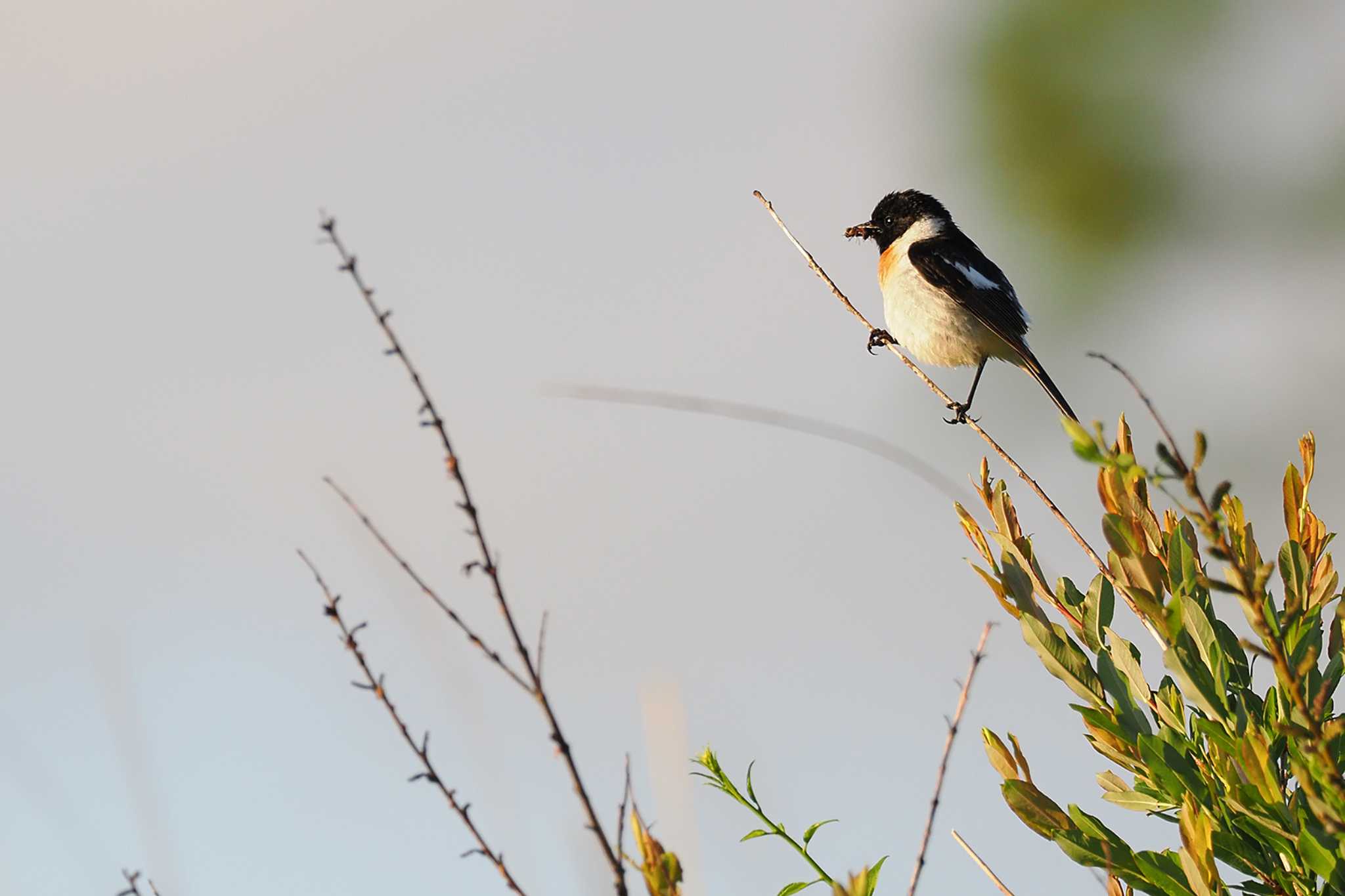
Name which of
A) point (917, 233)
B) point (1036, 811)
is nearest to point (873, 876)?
point (1036, 811)

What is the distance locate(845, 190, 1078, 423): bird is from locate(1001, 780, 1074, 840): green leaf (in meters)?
4.12

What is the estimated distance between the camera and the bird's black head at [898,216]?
7434mm

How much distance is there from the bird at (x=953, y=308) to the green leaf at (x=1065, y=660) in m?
4.03

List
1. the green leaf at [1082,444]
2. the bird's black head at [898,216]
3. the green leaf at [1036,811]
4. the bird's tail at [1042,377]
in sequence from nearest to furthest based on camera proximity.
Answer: the green leaf at [1082,444], the green leaf at [1036,811], the bird's tail at [1042,377], the bird's black head at [898,216]

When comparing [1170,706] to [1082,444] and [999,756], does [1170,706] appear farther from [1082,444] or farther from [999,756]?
[1082,444]

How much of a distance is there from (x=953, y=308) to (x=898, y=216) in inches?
49.5

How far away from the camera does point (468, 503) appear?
71.4 inches

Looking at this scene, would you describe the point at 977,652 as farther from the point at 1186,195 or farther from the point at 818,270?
the point at 1186,195

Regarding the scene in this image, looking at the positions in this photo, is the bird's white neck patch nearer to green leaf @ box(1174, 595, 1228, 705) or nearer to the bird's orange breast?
the bird's orange breast

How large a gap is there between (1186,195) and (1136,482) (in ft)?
70.9

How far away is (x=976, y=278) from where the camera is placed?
256 inches

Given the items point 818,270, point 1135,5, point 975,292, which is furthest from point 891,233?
point 1135,5

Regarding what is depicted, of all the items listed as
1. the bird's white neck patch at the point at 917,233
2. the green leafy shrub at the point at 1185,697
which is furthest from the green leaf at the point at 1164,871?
the bird's white neck patch at the point at 917,233

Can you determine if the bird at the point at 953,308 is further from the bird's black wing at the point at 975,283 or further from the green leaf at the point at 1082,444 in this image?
the green leaf at the point at 1082,444
